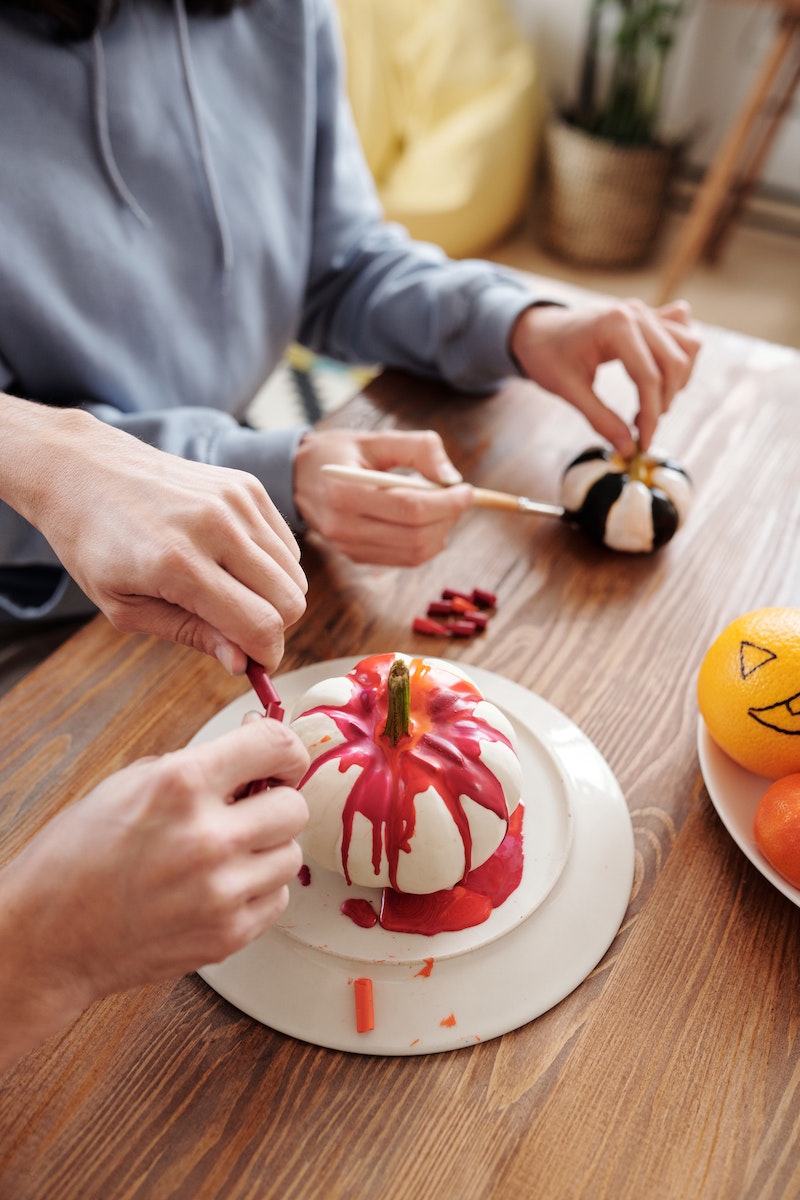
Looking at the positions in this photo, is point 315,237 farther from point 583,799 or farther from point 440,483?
point 583,799

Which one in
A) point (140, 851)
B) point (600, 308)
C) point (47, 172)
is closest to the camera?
point (140, 851)

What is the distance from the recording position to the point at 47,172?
957mm

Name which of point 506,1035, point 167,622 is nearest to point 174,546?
point 167,622

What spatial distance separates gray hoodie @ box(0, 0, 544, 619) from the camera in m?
0.95

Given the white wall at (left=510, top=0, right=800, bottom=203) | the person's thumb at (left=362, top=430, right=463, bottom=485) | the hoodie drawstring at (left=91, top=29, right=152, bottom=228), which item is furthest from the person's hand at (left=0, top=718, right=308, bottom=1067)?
the white wall at (left=510, top=0, right=800, bottom=203)

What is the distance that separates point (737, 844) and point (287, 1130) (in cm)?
41

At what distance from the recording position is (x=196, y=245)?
1120 millimetres

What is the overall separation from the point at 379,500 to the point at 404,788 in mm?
360

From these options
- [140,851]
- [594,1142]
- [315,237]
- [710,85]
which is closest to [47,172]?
[315,237]

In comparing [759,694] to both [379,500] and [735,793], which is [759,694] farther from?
[379,500]

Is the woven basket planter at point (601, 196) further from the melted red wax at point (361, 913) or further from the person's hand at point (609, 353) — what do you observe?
the melted red wax at point (361, 913)

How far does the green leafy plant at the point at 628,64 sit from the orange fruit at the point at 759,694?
9.70 feet

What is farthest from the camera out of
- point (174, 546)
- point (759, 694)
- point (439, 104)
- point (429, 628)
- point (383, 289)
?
point (439, 104)

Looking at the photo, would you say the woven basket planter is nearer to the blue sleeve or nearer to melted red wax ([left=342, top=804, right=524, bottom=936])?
the blue sleeve
